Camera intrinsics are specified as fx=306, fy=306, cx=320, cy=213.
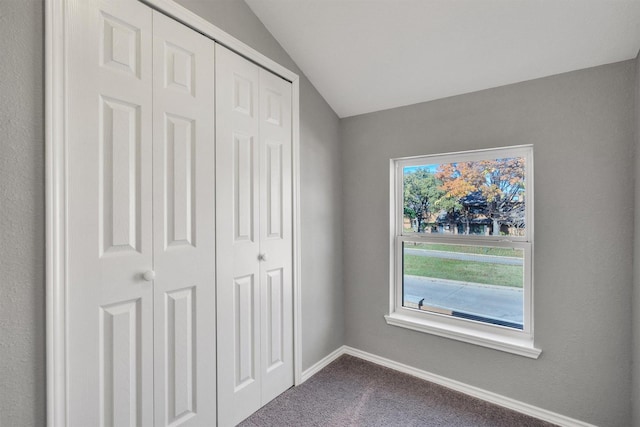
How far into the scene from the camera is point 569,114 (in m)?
1.73

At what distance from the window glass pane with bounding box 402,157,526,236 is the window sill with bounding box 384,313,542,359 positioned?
669 mm

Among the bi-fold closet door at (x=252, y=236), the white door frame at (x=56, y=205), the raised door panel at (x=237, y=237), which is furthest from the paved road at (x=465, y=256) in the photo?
the white door frame at (x=56, y=205)

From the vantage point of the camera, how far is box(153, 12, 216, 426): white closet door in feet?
4.59

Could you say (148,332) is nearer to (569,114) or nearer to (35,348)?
(35,348)

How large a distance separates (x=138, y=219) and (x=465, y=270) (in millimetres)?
2049

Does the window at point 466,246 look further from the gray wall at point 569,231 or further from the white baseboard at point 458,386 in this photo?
the white baseboard at point 458,386

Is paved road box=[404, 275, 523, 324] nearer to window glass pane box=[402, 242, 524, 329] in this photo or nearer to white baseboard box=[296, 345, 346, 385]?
window glass pane box=[402, 242, 524, 329]

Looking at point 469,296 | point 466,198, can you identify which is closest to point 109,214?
point 466,198

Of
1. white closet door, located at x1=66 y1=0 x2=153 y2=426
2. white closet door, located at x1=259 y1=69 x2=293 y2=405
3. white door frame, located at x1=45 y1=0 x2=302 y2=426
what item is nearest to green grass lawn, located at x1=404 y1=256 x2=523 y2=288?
white closet door, located at x1=259 y1=69 x2=293 y2=405

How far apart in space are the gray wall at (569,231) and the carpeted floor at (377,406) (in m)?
0.16

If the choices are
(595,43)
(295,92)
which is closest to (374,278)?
(295,92)

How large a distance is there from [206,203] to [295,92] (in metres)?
1.05

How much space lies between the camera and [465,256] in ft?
7.12

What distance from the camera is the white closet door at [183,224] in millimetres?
1399
